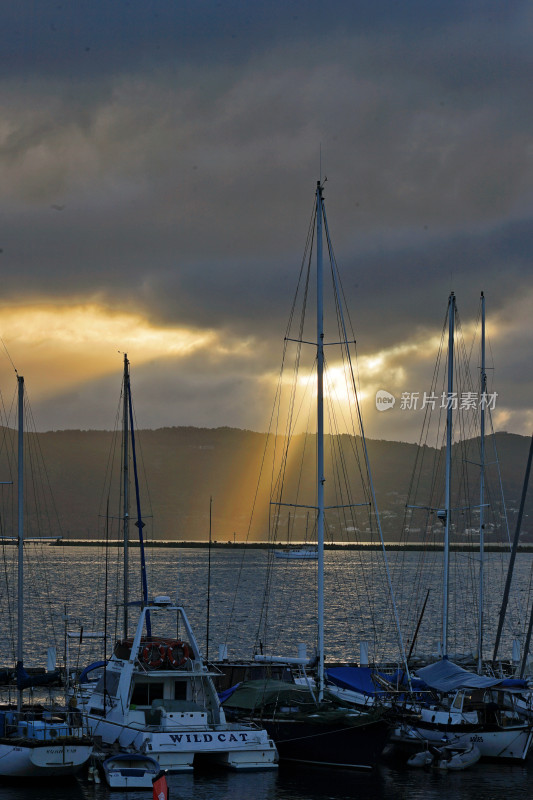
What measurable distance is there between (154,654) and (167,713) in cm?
249

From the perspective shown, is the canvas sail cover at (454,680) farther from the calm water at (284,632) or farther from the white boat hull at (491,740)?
the calm water at (284,632)

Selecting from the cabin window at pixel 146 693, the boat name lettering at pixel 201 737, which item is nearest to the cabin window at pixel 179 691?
the cabin window at pixel 146 693

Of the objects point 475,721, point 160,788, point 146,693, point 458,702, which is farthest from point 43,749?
point 475,721

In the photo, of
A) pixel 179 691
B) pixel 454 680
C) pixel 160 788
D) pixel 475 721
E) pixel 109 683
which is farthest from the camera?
pixel 454 680

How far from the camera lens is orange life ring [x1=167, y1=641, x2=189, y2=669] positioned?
3250 cm

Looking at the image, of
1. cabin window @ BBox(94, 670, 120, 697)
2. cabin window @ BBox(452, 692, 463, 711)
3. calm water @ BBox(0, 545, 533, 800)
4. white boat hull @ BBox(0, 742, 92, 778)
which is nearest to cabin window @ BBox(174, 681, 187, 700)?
cabin window @ BBox(94, 670, 120, 697)

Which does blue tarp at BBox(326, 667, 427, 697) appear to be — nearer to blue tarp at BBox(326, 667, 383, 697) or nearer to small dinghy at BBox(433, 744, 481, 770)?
blue tarp at BBox(326, 667, 383, 697)

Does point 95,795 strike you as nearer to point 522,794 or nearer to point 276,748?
point 276,748

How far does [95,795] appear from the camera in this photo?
92.5 ft

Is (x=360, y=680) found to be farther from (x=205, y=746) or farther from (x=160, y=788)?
(x=160, y=788)

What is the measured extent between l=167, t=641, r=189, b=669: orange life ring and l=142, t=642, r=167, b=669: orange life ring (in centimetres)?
21

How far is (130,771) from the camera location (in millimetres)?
28531

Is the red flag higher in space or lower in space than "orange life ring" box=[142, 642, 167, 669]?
lower

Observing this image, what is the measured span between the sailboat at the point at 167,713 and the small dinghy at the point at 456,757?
585 centimetres
